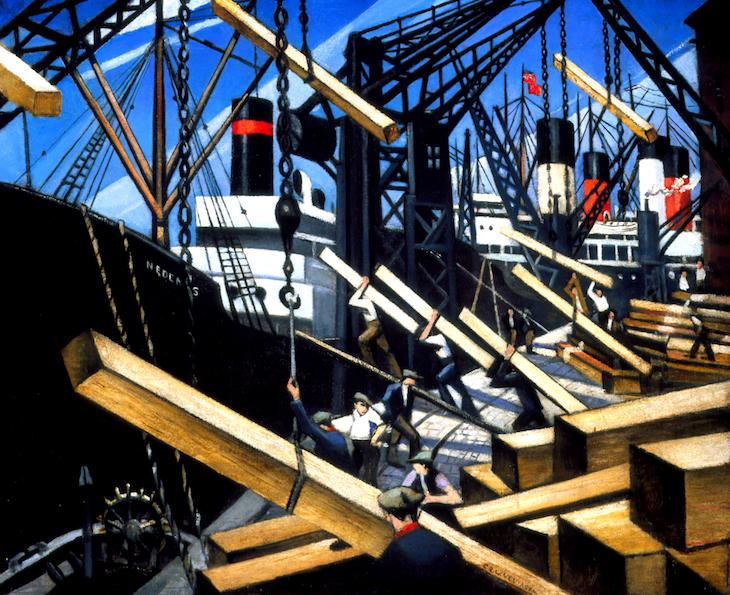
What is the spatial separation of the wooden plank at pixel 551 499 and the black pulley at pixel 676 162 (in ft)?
19.3

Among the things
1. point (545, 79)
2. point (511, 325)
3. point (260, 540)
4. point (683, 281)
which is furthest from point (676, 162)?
point (260, 540)

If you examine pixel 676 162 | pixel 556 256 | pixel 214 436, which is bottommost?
pixel 214 436

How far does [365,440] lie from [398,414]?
1.99 ft

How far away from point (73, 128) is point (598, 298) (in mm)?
7041

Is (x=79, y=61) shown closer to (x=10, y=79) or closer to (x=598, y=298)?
(x=10, y=79)

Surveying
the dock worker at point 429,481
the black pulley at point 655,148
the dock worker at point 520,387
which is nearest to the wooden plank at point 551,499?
the dock worker at point 429,481

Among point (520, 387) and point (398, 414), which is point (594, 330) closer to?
point (520, 387)

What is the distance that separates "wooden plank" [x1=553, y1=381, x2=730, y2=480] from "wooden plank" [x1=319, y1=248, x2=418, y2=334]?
4054 millimetres

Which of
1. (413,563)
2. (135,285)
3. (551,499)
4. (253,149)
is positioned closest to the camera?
(551,499)

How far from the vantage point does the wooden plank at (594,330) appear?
587 centimetres

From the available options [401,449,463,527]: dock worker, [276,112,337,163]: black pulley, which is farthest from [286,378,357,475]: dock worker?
[276,112,337,163]: black pulley

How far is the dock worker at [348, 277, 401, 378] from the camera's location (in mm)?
6559

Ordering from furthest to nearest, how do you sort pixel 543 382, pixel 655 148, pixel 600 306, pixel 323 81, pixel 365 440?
1. pixel 600 306
2. pixel 655 148
3. pixel 365 440
4. pixel 543 382
5. pixel 323 81
